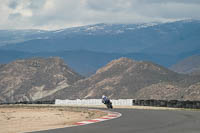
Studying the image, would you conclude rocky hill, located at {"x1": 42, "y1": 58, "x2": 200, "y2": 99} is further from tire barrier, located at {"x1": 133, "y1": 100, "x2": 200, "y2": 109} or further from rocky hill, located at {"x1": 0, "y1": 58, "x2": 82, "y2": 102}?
tire barrier, located at {"x1": 133, "y1": 100, "x2": 200, "y2": 109}

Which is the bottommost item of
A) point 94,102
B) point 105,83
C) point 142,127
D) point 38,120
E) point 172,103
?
point 105,83

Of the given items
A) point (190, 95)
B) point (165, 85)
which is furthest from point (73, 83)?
point (190, 95)

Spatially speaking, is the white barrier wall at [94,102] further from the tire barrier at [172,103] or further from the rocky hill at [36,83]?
the rocky hill at [36,83]

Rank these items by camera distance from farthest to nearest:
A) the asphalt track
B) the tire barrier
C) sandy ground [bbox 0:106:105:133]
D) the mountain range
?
1. the mountain range
2. the tire barrier
3. sandy ground [bbox 0:106:105:133]
4. the asphalt track

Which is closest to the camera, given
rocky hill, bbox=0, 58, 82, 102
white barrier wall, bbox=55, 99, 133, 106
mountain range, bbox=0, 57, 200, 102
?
white barrier wall, bbox=55, 99, 133, 106

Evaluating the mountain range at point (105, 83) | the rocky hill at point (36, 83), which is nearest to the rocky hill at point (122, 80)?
the mountain range at point (105, 83)

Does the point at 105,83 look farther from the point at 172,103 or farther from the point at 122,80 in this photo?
the point at 172,103

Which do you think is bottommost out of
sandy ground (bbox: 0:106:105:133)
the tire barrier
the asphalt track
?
the tire barrier

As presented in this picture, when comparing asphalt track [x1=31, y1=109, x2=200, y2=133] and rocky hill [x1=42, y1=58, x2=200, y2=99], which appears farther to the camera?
rocky hill [x1=42, y1=58, x2=200, y2=99]

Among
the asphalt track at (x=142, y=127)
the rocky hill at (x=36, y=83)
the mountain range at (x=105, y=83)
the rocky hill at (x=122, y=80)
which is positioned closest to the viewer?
the asphalt track at (x=142, y=127)

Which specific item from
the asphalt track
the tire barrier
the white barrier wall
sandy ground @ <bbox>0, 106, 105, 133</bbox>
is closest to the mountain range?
the white barrier wall

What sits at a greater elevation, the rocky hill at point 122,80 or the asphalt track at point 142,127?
the asphalt track at point 142,127

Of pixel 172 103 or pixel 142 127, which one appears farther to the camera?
pixel 172 103

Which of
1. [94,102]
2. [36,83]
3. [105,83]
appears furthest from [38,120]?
[36,83]
